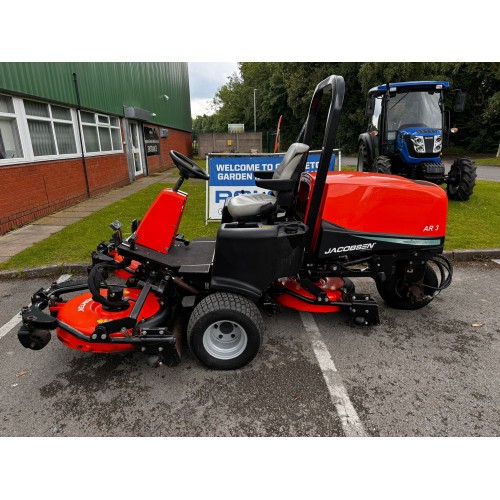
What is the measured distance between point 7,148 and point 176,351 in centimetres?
621

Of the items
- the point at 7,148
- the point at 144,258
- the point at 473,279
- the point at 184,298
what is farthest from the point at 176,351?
the point at 7,148

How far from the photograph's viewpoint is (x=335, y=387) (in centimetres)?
255

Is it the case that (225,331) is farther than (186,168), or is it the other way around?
(186,168)

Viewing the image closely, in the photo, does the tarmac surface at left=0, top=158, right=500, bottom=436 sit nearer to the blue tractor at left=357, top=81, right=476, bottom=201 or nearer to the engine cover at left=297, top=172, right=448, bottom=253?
the engine cover at left=297, top=172, right=448, bottom=253

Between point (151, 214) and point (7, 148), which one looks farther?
point (7, 148)

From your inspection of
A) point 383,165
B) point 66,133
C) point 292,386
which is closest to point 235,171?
point 383,165

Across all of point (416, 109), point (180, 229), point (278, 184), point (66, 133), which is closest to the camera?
point (278, 184)

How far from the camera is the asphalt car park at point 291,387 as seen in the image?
7.33 ft

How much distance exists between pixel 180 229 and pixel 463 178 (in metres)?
6.04

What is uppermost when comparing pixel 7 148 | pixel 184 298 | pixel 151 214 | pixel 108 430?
pixel 7 148

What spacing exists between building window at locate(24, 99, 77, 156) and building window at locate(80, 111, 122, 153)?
0.77 meters

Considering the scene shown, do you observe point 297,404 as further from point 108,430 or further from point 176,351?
point 108,430

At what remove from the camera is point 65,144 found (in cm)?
862

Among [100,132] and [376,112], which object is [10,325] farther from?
[100,132]
